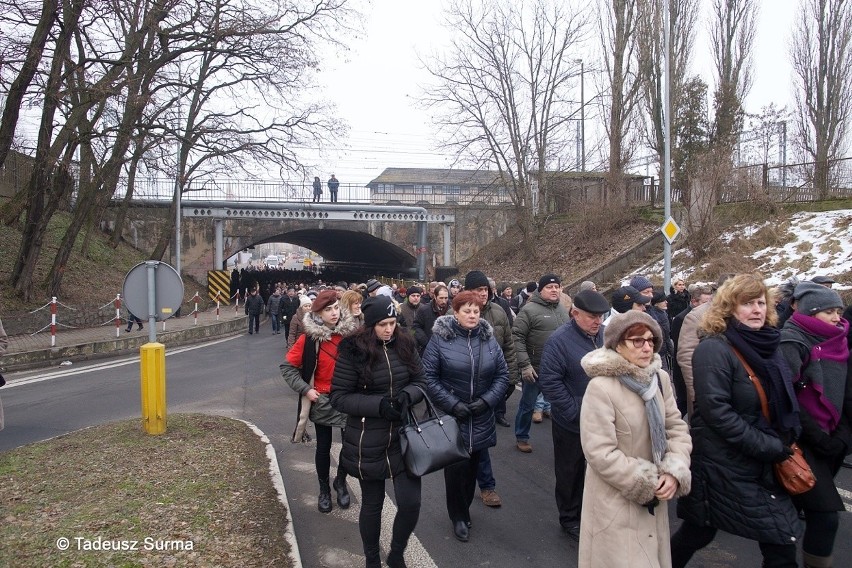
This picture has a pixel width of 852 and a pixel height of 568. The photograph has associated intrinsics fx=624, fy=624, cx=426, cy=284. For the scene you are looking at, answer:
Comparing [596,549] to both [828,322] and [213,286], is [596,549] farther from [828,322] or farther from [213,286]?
[213,286]

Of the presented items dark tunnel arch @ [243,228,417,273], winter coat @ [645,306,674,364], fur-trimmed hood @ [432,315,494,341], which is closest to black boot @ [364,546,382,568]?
fur-trimmed hood @ [432,315,494,341]

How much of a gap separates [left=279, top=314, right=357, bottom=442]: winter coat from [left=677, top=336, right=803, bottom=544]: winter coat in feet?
9.03

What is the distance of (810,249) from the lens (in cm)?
1597

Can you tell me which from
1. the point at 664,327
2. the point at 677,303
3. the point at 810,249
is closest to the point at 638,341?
the point at 664,327

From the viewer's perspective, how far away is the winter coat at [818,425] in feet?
11.5

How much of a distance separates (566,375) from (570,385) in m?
0.09

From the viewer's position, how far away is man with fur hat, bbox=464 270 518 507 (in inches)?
210

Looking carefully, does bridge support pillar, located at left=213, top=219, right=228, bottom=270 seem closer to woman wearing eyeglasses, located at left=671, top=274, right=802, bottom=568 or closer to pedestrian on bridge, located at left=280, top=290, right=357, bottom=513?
pedestrian on bridge, located at left=280, top=290, right=357, bottom=513

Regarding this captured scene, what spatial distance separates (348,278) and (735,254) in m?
35.5

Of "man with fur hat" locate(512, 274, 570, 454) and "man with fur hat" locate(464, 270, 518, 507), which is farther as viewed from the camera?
"man with fur hat" locate(512, 274, 570, 454)

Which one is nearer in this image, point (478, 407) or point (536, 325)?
point (478, 407)

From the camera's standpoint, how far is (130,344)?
56.2 ft

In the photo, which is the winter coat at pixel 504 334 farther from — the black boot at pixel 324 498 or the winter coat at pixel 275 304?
Result: the winter coat at pixel 275 304

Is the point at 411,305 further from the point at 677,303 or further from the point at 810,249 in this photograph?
the point at 810,249
